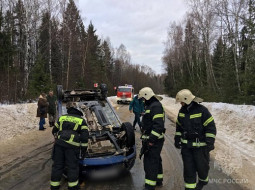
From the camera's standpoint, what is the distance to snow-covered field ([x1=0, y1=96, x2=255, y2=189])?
6297 millimetres

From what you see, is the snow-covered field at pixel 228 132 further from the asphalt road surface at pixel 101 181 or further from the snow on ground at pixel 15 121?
the asphalt road surface at pixel 101 181

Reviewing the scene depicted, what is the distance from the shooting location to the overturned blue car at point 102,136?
16.8 ft

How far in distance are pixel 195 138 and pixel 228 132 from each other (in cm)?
726

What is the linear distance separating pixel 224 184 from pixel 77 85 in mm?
27893

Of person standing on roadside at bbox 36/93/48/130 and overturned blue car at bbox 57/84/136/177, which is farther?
person standing on roadside at bbox 36/93/48/130

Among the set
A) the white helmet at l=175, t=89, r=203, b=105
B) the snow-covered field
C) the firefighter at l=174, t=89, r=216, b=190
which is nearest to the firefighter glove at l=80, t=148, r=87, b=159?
the firefighter at l=174, t=89, r=216, b=190

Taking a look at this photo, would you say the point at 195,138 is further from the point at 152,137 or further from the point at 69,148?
the point at 69,148

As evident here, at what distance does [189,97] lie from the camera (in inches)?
175

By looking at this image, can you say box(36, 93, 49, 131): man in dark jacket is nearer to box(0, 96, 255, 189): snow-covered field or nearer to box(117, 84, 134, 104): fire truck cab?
box(0, 96, 255, 189): snow-covered field

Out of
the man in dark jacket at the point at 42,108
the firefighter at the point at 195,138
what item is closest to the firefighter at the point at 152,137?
the firefighter at the point at 195,138

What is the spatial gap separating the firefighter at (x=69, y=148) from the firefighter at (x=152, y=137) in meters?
1.20

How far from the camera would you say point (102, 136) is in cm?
609

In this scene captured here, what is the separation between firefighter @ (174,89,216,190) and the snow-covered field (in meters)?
1.46

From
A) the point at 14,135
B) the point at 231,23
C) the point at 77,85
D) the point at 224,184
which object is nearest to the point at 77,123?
the point at 224,184
